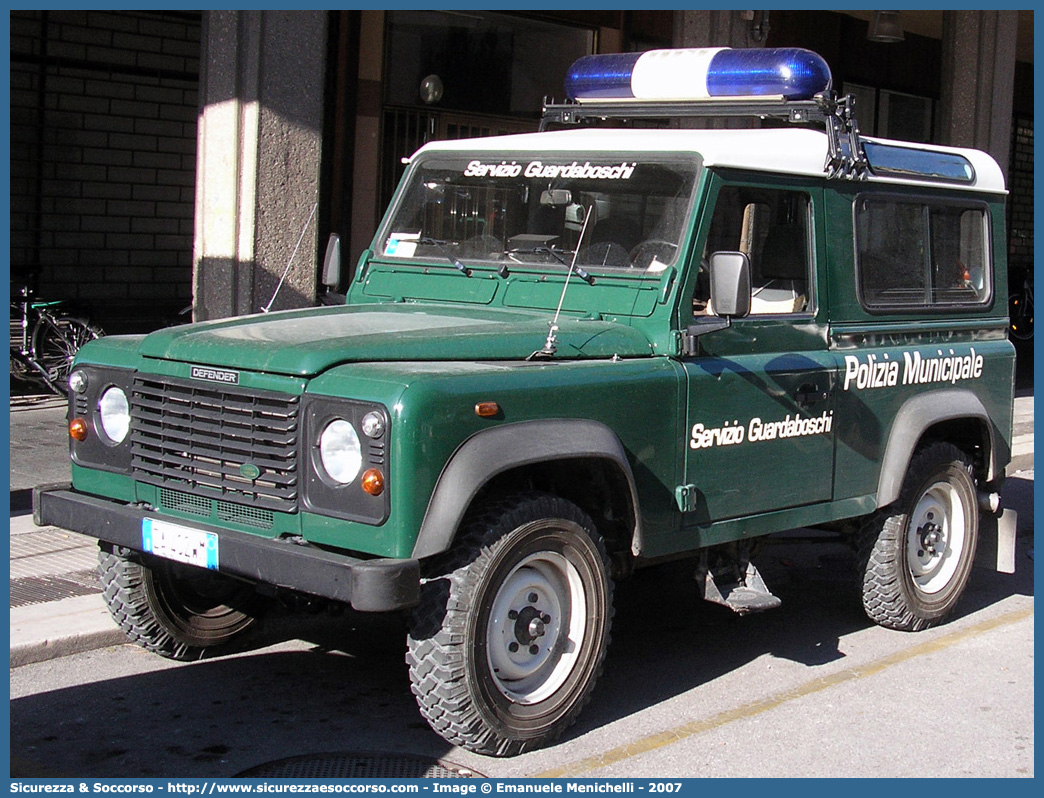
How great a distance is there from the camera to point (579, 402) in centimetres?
494

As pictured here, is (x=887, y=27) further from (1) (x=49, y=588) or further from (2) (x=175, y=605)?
(2) (x=175, y=605)

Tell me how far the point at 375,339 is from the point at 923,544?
344 cm

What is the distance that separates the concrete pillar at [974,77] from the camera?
51.7 feet

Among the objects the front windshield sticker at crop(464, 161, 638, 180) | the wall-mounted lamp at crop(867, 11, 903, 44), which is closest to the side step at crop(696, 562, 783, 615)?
the front windshield sticker at crop(464, 161, 638, 180)

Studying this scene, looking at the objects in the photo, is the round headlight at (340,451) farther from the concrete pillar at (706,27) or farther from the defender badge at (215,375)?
the concrete pillar at (706,27)

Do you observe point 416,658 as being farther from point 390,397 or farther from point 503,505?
point 390,397


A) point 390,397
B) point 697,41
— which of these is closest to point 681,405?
point 390,397

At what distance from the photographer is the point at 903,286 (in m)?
6.62

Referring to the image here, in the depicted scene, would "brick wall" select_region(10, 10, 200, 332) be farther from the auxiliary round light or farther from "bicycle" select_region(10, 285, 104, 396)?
the auxiliary round light

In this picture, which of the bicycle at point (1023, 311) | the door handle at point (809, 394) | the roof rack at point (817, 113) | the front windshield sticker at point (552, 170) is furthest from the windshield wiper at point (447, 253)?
the bicycle at point (1023, 311)

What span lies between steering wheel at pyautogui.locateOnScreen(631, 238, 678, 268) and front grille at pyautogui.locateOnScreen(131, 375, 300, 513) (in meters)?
1.67

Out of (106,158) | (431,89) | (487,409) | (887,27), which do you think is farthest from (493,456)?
(887,27)

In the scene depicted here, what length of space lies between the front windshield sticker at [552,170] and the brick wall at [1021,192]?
20352 mm
